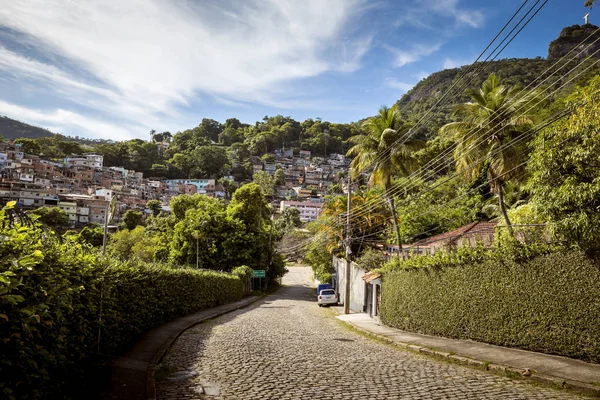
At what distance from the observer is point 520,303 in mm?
11648

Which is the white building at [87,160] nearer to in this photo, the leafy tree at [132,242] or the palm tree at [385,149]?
the leafy tree at [132,242]

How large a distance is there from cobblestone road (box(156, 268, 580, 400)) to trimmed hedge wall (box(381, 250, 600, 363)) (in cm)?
244

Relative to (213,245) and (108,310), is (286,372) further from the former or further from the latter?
(213,245)

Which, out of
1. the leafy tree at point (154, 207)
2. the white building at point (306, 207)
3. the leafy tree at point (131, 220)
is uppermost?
the white building at point (306, 207)

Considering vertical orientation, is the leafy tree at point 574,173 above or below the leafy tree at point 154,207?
below

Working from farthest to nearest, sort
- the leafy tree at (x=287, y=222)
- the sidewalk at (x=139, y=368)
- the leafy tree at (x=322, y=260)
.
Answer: the leafy tree at (x=287, y=222)
the leafy tree at (x=322, y=260)
the sidewalk at (x=139, y=368)

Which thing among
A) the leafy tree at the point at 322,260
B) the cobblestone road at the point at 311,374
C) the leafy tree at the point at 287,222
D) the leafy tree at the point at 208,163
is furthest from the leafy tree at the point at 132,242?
the leafy tree at the point at 208,163

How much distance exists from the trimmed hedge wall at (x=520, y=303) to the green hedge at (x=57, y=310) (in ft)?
34.0

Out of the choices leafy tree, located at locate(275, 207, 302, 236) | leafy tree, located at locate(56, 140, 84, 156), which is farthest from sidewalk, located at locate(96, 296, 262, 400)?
leafy tree, located at locate(56, 140, 84, 156)

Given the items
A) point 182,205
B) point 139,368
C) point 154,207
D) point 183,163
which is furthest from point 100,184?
point 139,368

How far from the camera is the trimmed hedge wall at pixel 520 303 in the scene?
32.4 ft

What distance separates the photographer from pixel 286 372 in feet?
29.0

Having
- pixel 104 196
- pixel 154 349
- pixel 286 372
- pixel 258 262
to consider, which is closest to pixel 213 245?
pixel 258 262

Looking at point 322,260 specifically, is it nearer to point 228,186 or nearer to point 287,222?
point 287,222
